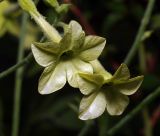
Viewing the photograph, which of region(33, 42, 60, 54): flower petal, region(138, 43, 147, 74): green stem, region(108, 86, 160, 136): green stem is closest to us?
region(33, 42, 60, 54): flower petal

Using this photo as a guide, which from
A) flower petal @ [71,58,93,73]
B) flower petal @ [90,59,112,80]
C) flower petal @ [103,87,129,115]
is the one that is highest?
flower petal @ [71,58,93,73]

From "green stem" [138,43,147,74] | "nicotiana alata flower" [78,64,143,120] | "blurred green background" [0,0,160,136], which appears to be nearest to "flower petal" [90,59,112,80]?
"nicotiana alata flower" [78,64,143,120]

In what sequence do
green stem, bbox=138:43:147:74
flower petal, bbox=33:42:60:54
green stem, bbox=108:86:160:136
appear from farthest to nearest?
green stem, bbox=138:43:147:74 → green stem, bbox=108:86:160:136 → flower petal, bbox=33:42:60:54

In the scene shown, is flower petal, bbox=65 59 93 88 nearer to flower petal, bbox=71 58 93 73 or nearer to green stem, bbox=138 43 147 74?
flower petal, bbox=71 58 93 73

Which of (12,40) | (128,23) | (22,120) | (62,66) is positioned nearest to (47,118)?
(22,120)

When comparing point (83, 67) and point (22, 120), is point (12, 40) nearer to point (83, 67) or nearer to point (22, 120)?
point (22, 120)

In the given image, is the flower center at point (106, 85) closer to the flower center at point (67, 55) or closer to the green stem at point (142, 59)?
the flower center at point (67, 55)

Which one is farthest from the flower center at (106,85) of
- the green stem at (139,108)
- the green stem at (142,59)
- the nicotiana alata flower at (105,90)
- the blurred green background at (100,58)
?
the green stem at (142,59)
